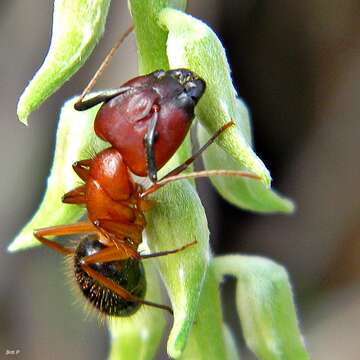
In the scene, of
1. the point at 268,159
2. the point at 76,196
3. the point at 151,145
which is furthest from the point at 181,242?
the point at 268,159

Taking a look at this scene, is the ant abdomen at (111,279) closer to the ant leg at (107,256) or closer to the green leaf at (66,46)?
the ant leg at (107,256)

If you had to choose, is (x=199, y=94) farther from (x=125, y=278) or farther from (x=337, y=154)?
(x=337, y=154)

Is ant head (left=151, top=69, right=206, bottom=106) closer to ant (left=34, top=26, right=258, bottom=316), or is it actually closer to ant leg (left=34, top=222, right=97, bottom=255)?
ant (left=34, top=26, right=258, bottom=316)

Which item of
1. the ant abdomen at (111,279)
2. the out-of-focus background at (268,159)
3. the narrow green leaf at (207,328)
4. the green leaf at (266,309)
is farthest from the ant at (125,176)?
the out-of-focus background at (268,159)

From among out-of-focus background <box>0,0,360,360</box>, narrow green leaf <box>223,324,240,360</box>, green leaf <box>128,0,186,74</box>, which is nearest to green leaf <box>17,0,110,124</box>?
green leaf <box>128,0,186,74</box>

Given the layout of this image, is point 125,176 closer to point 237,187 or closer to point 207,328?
point 237,187

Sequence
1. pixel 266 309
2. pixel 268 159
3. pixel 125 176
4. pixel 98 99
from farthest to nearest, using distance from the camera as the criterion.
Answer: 1. pixel 268 159
2. pixel 266 309
3. pixel 125 176
4. pixel 98 99
